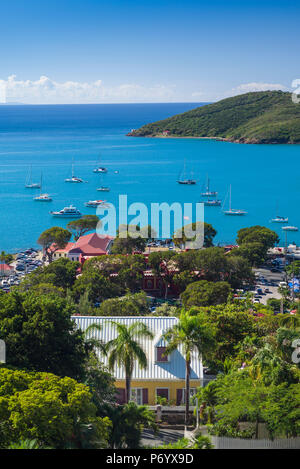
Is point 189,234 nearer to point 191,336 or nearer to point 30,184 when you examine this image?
point 191,336

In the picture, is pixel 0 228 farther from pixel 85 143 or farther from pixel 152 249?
→ pixel 85 143

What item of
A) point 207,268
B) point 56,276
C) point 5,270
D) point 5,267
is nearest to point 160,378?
point 56,276

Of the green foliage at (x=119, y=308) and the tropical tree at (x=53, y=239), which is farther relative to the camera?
the tropical tree at (x=53, y=239)

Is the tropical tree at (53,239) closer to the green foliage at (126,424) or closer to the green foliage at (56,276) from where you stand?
the green foliage at (56,276)

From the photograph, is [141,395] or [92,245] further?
[92,245]

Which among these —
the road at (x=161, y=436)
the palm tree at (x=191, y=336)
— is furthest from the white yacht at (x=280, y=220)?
the road at (x=161, y=436)

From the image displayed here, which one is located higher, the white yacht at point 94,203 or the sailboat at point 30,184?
the sailboat at point 30,184

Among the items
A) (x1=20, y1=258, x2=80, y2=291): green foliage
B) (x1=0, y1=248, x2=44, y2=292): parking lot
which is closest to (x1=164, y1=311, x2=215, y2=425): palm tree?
(x1=20, y1=258, x2=80, y2=291): green foliage
